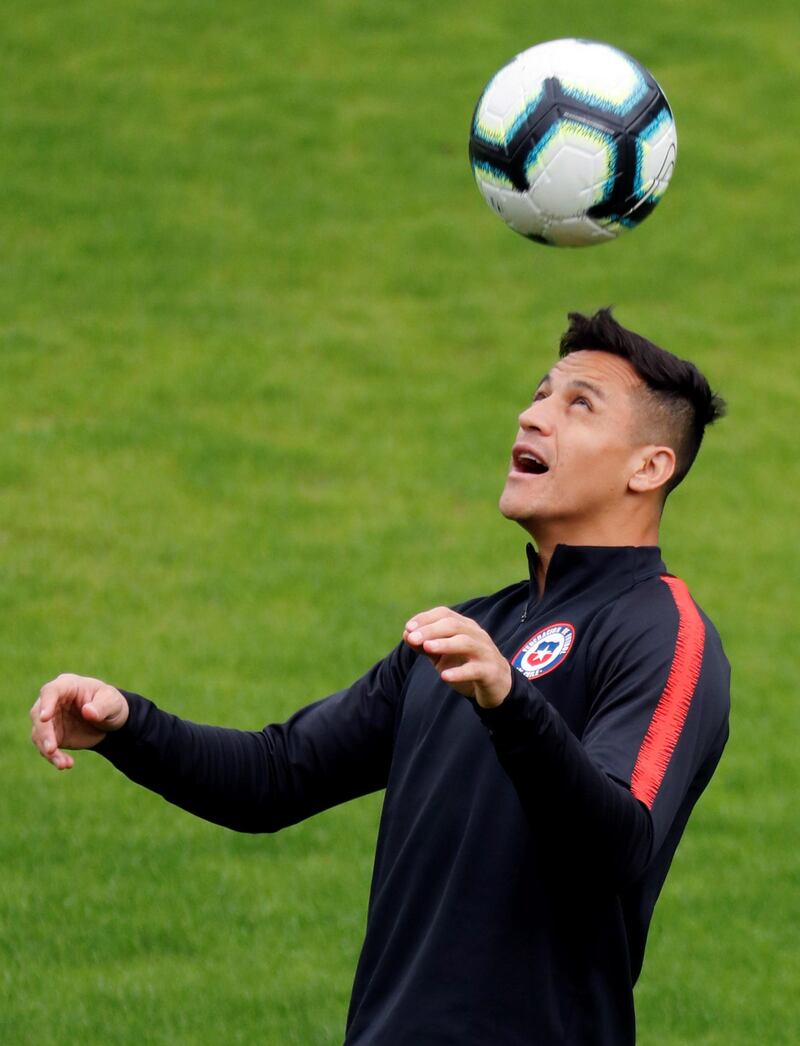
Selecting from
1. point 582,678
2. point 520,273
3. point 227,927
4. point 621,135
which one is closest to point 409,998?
point 582,678

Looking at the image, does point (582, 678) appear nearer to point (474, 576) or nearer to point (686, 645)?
point (686, 645)

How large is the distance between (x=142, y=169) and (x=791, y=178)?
527cm

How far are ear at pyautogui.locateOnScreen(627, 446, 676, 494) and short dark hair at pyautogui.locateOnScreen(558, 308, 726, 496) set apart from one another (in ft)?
0.11

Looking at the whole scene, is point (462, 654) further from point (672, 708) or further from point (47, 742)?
point (47, 742)

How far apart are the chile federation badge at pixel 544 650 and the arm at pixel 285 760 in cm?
39

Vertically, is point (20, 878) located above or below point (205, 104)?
below

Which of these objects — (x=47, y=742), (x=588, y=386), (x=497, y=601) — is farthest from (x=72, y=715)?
(x=588, y=386)

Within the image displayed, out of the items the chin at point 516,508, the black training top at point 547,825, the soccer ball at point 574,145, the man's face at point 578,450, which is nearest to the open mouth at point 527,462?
the man's face at point 578,450

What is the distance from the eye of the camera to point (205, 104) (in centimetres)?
1443

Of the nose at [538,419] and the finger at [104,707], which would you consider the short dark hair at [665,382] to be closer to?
the nose at [538,419]

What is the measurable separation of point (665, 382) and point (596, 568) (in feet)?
1.55

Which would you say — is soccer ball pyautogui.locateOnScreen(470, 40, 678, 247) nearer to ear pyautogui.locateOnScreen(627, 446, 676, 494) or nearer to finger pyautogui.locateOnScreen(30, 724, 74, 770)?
ear pyautogui.locateOnScreen(627, 446, 676, 494)

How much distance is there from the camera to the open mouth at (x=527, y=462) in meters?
3.69

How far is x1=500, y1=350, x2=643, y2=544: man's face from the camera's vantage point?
3615 mm
